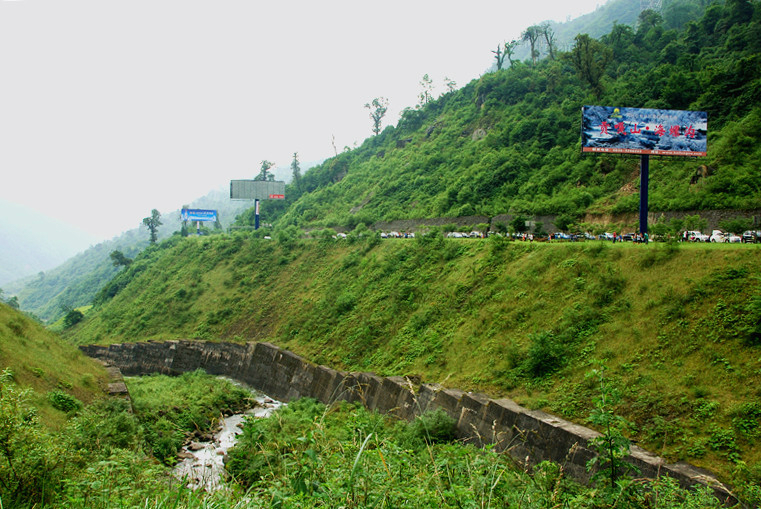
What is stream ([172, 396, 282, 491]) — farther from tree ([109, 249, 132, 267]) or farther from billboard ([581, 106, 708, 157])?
tree ([109, 249, 132, 267])

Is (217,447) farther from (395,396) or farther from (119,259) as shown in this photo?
(119,259)

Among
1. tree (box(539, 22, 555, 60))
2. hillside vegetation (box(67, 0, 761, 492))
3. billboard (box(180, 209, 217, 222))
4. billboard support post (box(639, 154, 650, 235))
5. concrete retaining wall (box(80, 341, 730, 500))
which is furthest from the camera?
tree (box(539, 22, 555, 60))

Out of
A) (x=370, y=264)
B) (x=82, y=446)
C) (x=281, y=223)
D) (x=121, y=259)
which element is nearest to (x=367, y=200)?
(x=281, y=223)

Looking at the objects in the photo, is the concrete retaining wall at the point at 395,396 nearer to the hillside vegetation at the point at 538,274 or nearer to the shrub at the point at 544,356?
the hillside vegetation at the point at 538,274

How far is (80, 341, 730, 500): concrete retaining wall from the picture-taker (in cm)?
995

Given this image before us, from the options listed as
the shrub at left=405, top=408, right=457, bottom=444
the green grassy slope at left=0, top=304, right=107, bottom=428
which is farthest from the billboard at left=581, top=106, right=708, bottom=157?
the green grassy slope at left=0, top=304, right=107, bottom=428

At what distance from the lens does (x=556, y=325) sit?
15.9 metres

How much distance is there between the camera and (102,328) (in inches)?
1686

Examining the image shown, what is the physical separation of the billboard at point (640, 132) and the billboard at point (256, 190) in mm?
41205

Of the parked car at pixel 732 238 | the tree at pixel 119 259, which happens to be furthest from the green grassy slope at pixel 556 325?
the tree at pixel 119 259

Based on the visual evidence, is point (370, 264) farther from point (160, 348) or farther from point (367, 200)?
point (367, 200)

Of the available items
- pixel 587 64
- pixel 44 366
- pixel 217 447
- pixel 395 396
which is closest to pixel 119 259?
pixel 44 366

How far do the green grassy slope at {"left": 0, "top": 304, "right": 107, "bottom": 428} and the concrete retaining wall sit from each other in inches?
341

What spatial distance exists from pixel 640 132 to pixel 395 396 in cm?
1602
